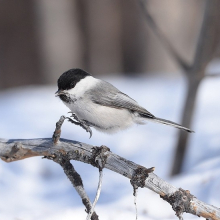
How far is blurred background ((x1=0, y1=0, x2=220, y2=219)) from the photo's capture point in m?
2.91

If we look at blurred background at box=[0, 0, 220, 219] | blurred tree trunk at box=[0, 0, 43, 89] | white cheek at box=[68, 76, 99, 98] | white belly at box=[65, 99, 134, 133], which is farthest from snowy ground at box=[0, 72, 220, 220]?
blurred tree trunk at box=[0, 0, 43, 89]

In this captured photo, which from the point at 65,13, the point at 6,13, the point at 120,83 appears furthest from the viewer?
the point at 6,13

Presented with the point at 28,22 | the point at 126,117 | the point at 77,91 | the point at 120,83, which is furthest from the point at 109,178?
the point at 28,22

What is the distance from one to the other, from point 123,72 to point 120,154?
4.83 metres

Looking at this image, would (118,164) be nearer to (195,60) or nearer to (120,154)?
(195,60)

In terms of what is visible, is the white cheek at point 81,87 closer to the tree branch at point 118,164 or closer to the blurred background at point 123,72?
the tree branch at point 118,164

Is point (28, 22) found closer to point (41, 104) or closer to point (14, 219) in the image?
point (41, 104)

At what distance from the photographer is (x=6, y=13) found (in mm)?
8133

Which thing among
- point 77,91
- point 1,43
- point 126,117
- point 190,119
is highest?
point 77,91

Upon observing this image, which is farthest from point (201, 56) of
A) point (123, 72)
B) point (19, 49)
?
point (19, 49)

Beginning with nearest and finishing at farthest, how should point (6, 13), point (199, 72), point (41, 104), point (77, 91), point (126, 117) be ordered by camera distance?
1. point (77, 91)
2. point (126, 117)
3. point (199, 72)
4. point (41, 104)
5. point (6, 13)

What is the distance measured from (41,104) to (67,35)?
2.69 meters

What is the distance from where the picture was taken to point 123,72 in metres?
8.19

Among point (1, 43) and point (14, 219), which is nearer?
point (14, 219)
